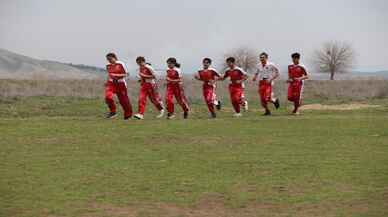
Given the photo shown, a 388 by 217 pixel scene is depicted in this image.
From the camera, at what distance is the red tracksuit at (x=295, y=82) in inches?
867

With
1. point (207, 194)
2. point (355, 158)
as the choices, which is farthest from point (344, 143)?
point (207, 194)

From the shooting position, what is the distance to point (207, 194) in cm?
997

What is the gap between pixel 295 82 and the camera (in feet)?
72.9

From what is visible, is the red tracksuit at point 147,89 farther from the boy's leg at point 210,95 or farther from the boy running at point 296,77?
the boy running at point 296,77

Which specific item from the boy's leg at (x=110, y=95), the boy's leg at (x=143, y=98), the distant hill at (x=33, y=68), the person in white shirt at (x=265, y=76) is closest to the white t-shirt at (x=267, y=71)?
the person in white shirt at (x=265, y=76)

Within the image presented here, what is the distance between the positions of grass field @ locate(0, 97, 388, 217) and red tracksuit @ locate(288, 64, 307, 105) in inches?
159

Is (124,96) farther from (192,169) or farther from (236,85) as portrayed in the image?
(192,169)

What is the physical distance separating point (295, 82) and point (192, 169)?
1102cm

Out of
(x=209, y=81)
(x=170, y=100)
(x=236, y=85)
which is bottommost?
(x=170, y=100)

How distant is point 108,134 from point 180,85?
5.81 m

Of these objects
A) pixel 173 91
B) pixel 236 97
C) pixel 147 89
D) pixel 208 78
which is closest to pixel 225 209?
pixel 147 89

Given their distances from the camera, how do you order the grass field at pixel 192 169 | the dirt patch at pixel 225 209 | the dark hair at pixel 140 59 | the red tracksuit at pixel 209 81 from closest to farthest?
the dirt patch at pixel 225 209, the grass field at pixel 192 169, the dark hair at pixel 140 59, the red tracksuit at pixel 209 81

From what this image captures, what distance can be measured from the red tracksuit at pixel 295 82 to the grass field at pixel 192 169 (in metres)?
4.05

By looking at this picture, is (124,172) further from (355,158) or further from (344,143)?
(344,143)
